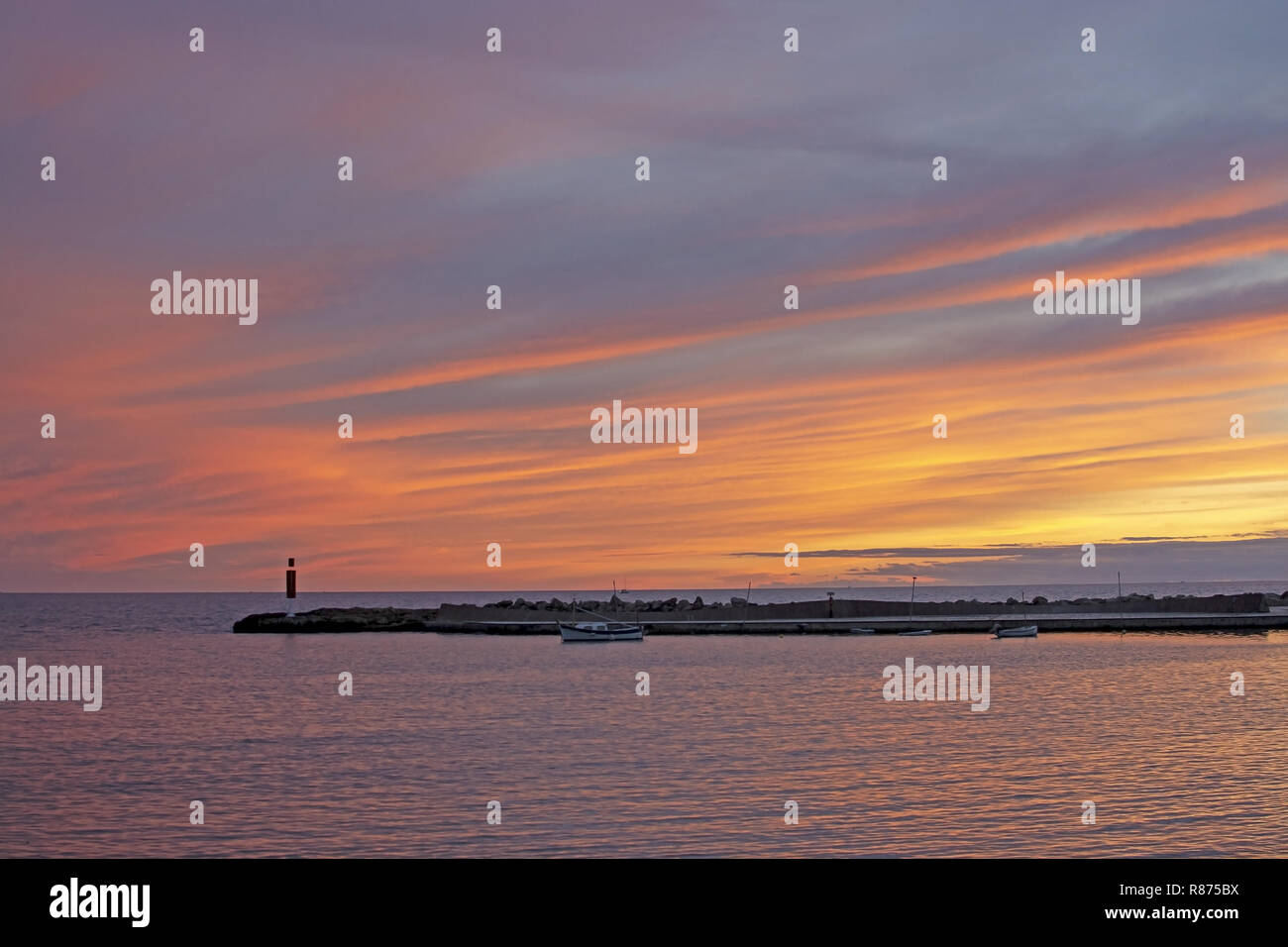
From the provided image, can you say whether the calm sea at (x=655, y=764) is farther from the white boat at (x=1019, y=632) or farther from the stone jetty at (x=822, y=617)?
the stone jetty at (x=822, y=617)

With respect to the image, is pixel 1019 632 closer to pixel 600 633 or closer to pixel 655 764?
pixel 600 633

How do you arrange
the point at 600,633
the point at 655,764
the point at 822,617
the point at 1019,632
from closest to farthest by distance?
the point at 655,764 → the point at 1019,632 → the point at 600,633 → the point at 822,617

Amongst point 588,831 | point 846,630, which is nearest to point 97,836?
point 588,831

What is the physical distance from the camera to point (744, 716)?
155 feet

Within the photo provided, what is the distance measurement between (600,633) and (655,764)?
68453 mm

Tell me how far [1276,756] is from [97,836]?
32187mm

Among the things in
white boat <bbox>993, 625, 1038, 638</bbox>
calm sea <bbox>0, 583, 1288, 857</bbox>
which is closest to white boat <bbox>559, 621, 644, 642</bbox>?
calm sea <bbox>0, 583, 1288, 857</bbox>

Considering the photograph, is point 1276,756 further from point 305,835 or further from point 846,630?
point 846,630

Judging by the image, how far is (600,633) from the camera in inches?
4055

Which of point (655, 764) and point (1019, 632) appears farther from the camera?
point (1019, 632)

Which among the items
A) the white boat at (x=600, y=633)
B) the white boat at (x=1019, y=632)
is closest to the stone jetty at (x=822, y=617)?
the white boat at (x=1019, y=632)

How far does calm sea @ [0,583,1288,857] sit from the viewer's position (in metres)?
24.8

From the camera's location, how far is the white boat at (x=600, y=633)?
103000mm

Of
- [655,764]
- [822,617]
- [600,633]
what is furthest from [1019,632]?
[655,764]
